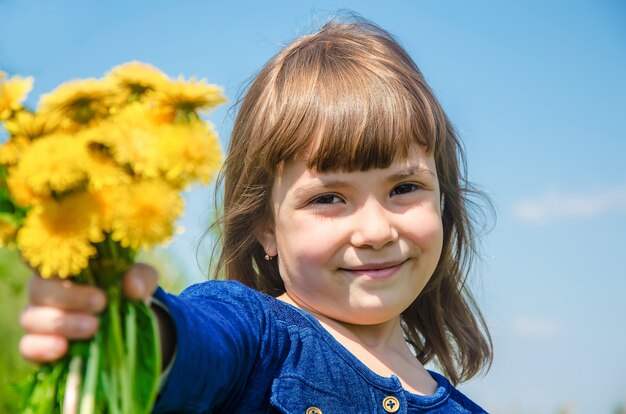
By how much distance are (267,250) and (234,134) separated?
1.17 feet

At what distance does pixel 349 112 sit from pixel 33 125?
1.01 metres

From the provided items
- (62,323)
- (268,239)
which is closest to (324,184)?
(268,239)

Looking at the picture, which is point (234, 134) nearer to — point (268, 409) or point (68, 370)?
point (268, 409)

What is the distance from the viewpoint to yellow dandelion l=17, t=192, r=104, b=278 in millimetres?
1002

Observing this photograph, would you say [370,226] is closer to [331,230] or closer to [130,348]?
[331,230]

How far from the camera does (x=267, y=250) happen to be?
221 centimetres

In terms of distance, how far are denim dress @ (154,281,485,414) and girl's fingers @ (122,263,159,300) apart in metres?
0.11

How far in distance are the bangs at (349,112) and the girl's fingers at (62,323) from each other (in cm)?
93

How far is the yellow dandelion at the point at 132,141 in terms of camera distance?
1.03 metres

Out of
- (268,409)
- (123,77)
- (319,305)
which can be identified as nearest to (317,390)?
(268,409)

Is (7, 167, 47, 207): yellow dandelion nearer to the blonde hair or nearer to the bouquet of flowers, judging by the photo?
the bouquet of flowers

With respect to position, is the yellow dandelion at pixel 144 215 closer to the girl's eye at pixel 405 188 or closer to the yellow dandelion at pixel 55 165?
the yellow dandelion at pixel 55 165

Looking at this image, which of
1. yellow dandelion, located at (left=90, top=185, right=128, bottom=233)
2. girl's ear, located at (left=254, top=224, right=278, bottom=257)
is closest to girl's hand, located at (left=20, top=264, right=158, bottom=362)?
yellow dandelion, located at (left=90, top=185, right=128, bottom=233)

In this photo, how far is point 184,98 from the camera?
1.09 metres
